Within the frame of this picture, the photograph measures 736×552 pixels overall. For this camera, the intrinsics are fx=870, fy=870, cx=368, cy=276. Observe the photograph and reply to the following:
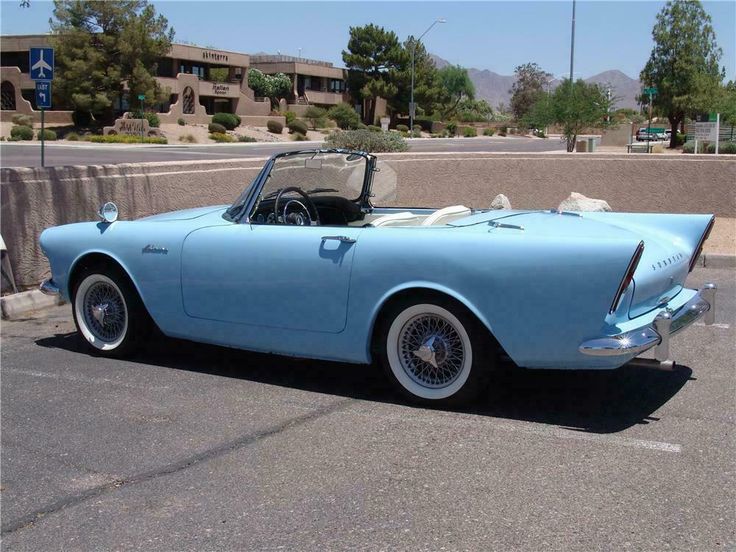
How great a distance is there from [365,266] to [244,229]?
3.32 ft

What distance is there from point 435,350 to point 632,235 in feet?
4.09

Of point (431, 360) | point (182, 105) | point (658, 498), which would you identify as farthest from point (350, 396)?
point (182, 105)

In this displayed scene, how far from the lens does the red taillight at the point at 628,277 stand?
14.1 feet

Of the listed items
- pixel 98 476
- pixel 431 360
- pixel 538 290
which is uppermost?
pixel 538 290

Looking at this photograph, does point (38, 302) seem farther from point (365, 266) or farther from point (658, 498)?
point (658, 498)

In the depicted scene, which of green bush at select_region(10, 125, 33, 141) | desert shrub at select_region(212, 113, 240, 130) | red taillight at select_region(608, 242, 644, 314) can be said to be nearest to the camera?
red taillight at select_region(608, 242, 644, 314)

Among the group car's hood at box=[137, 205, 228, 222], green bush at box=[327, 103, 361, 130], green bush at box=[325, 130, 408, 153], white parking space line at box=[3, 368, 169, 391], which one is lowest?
white parking space line at box=[3, 368, 169, 391]

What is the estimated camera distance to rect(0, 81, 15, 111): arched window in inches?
2418

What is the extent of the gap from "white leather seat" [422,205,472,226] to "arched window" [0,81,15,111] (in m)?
62.3

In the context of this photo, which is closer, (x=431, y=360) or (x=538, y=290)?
(x=538, y=290)

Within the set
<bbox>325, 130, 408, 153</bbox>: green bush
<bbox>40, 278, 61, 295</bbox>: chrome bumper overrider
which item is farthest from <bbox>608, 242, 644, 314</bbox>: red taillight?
<bbox>325, 130, 408, 153</bbox>: green bush

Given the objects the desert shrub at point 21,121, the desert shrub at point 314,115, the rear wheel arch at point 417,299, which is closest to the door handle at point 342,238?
the rear wheel arch at point 417,299

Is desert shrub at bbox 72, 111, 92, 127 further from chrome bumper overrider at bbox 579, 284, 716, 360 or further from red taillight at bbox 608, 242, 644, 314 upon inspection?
red taillight at bbox 608, 242, 644, 314

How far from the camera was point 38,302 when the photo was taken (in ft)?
26.6
